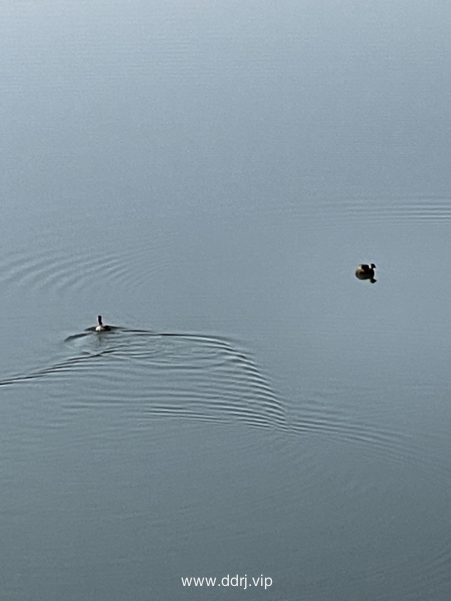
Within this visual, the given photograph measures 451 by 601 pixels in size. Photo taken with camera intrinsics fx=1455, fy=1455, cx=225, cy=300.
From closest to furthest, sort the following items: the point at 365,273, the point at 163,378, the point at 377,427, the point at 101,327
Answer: the point at 377,427 < the point at 163,378 < the point at 101,327 < the point at 365,273

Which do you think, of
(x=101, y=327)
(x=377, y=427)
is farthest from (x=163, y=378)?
(x=377, y=427)

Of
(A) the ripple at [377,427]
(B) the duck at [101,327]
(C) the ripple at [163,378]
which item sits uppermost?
(B) the duck at [101,327]

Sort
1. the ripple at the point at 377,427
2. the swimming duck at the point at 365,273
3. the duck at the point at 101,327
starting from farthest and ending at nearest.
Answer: the swimming duck at the point at 365,273 → the duck at the point at 101,327 → the ripple at the point at 377,427

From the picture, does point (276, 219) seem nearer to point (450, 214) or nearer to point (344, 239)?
point (344, 239)

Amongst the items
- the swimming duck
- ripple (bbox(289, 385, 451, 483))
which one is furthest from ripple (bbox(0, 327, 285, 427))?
the swimming duck

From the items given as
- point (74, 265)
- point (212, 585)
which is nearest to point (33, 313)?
point (74, 265)

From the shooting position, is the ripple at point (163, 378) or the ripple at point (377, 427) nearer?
the ripple at point (377, 427)

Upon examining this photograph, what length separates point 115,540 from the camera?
18.6ft

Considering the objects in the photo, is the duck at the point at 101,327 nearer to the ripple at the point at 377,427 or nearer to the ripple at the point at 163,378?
the ripple at the point at 163,378

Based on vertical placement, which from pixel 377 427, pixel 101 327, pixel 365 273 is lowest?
pixel 377 427

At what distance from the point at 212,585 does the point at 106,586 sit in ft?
1.31

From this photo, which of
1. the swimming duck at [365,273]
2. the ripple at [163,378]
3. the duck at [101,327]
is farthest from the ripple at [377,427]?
the duck at [101,327]

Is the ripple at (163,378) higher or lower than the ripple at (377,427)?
higher

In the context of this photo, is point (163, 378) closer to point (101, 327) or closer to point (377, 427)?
point (101, 327)
